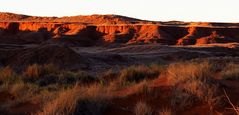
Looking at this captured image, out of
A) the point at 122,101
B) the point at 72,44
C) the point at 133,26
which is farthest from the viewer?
the point at 133,26

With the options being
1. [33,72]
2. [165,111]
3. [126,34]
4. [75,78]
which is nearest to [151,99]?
[165,111]

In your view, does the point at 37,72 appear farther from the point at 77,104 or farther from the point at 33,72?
the point at 77,104

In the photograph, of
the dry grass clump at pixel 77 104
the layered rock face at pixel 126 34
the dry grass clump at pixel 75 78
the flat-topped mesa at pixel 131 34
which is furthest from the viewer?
the flat-topped mesa at pixel 131 34

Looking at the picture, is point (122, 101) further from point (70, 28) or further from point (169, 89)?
point (70, 28)

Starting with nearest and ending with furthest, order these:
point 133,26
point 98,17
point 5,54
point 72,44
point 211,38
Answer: point 5,54 → point 72,44 → point 211,38 → point 133,26 → point 98,17

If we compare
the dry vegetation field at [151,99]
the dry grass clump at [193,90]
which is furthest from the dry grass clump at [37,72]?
the dry grass clump at [193,90]

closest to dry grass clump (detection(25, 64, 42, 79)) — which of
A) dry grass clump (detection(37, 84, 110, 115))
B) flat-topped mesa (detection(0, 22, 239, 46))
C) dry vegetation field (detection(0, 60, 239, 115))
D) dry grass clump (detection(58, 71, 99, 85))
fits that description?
dry grass clump (detection(58, 71, 99, 85))

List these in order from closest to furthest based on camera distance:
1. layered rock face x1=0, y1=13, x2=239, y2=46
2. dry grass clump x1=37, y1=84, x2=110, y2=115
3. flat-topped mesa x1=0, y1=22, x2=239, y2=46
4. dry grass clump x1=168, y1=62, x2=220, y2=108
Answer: dry grass clump x1=37, y1=84, x2=110, y2=115 → dry grass clump x1=168, y1=62, x2=220, y2=108 → layered rock face x1=0, y1=13, x2=239, y2=46 → flat-topped mesa x1=0, y1=22, x2=239, y2=46

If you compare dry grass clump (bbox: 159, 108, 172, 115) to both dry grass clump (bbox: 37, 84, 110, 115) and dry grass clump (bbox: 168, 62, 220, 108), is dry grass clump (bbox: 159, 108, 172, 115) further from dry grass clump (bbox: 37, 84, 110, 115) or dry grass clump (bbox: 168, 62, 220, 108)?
dry grass clump (bbox: 37, 84, 110, 115)

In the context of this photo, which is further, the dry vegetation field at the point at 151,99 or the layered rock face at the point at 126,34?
the layered rock face at the point at 126,34

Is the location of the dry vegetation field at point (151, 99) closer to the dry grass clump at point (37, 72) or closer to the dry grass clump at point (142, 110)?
the dry grass clump at point (142, 110)

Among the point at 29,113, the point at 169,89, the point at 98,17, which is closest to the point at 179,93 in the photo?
the point at 169,89

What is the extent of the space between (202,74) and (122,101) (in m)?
2.29

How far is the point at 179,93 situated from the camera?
11680 millimetres
